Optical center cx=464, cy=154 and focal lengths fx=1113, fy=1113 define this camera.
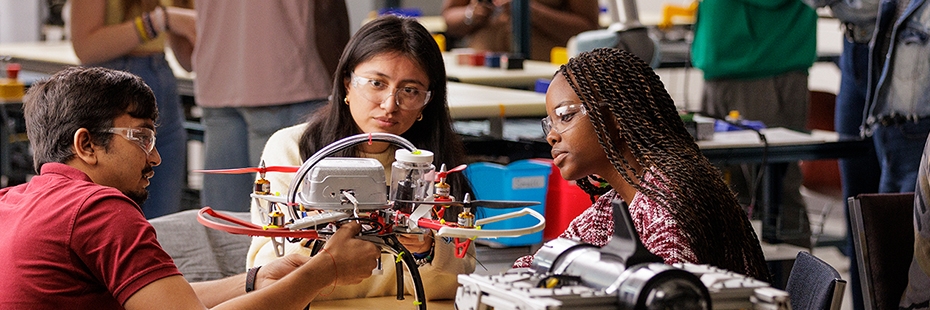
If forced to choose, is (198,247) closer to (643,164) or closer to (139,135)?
(139,135)

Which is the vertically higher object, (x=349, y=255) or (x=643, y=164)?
(x=643, y=164)

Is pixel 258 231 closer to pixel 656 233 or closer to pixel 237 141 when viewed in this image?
pixel 656 233

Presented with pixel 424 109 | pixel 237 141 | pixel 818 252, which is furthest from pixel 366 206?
pixel 818 252

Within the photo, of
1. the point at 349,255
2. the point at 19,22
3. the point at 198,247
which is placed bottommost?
the point at 198,247

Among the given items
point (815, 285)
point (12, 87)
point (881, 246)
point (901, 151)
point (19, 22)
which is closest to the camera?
point (815, 285)

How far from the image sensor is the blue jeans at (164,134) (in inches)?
151

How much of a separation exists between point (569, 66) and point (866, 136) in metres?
2.26

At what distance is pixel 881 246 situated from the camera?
2.44m

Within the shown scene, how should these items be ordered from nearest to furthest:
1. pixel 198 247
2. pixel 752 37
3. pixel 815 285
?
1. pixel 815 285
2. pixel 198 247
3. pixel 752 37

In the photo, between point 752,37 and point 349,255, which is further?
point 752,37

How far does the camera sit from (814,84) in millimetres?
8539

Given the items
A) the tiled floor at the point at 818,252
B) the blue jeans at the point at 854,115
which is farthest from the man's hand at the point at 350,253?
the blue jeans at the point at 854,115

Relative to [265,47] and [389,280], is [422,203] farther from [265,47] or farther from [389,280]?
[265,47]

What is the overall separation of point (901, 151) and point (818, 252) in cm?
202
